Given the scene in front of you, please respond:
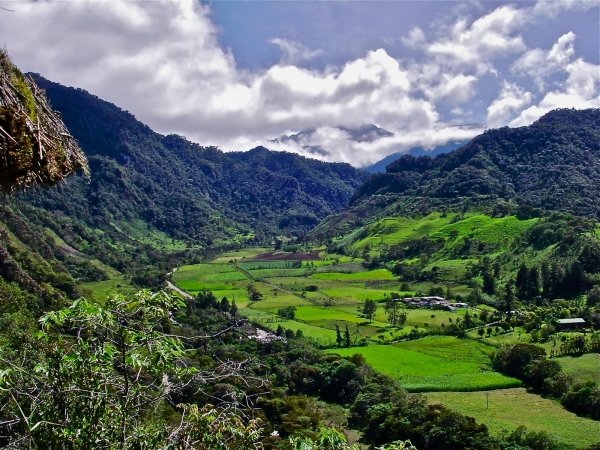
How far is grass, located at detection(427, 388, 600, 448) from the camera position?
1316 inches

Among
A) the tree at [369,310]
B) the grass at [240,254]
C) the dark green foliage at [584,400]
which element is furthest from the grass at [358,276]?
the dark green foliage at [584,400]

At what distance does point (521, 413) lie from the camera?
3766cm

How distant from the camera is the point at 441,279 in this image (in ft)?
321

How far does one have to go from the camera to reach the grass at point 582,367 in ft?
143

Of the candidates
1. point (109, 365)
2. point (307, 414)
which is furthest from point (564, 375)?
point (109, 365)

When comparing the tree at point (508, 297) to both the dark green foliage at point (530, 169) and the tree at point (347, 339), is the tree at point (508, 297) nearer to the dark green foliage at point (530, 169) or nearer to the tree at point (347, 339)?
the tree at point (347, 339)

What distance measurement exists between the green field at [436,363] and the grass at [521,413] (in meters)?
1.49

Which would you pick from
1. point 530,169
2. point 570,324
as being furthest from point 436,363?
point 530,169

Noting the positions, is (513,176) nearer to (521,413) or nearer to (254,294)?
(254,294)

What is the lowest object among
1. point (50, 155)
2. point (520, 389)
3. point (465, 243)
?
point (520, 389)

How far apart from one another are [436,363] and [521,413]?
13970 mm

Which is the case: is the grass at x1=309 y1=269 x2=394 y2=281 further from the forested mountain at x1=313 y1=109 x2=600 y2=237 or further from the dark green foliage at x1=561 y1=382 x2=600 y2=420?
the dark green foliage at x1=561 y1=382 x2=600 y2=420

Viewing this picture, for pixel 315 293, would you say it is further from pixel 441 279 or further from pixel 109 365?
pixel 109 365

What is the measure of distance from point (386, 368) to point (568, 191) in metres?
116
